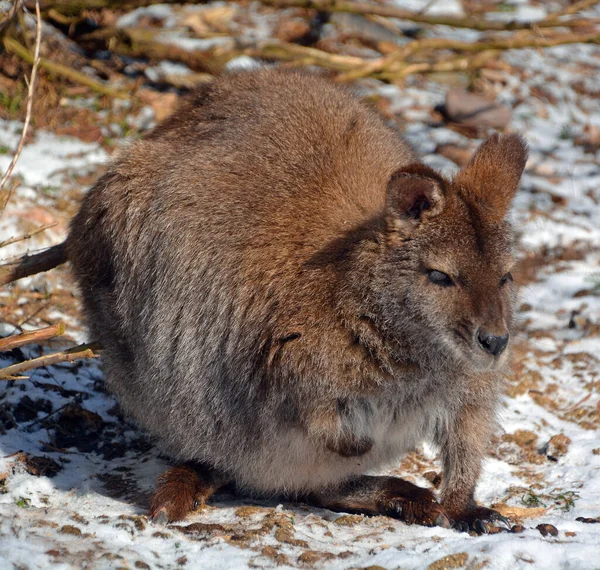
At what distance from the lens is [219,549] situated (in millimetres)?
3113

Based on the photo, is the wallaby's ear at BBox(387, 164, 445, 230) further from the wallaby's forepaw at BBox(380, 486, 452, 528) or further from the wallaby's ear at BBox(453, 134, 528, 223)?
the wallaby's forepaw at BBox(380, 486, 452, 528)

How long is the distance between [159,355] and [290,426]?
731 millimetres

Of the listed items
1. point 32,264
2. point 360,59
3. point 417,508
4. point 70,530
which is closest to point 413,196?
point 417,508

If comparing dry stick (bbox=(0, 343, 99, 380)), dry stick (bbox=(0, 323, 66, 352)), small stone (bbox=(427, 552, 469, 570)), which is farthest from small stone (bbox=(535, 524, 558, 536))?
dry stick (bbox=(0, 323, 66, 352))

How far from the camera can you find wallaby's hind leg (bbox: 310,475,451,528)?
3.57m

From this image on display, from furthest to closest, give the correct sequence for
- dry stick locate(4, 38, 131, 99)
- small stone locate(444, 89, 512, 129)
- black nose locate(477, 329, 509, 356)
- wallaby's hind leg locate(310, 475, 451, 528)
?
small stone locate(444, 89, 512, 129) → dry stick locate(4, 38, 131, 99) → wallaby's hind leg locate(310, 475, 451, 528) → black nose locate(477, 329, 509, 356)

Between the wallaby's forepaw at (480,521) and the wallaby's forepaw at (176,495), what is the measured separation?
1.04 metres

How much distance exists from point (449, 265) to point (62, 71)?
14.6ft

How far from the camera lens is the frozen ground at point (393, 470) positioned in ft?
9.95

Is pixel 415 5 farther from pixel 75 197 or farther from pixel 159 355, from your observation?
pixel 159 355

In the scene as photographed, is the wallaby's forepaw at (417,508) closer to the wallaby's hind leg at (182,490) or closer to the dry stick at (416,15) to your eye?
the wallaby's hind leg at (182,490)

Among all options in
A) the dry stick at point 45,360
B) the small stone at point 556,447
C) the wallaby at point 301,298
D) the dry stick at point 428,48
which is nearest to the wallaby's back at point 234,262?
the wallaby at point 301,298

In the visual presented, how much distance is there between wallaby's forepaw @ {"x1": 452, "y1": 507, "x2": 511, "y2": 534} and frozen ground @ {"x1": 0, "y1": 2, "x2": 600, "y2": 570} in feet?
0.40

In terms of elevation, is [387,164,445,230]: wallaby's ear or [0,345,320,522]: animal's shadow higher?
[387,164,445,230]: wallaby's ear
